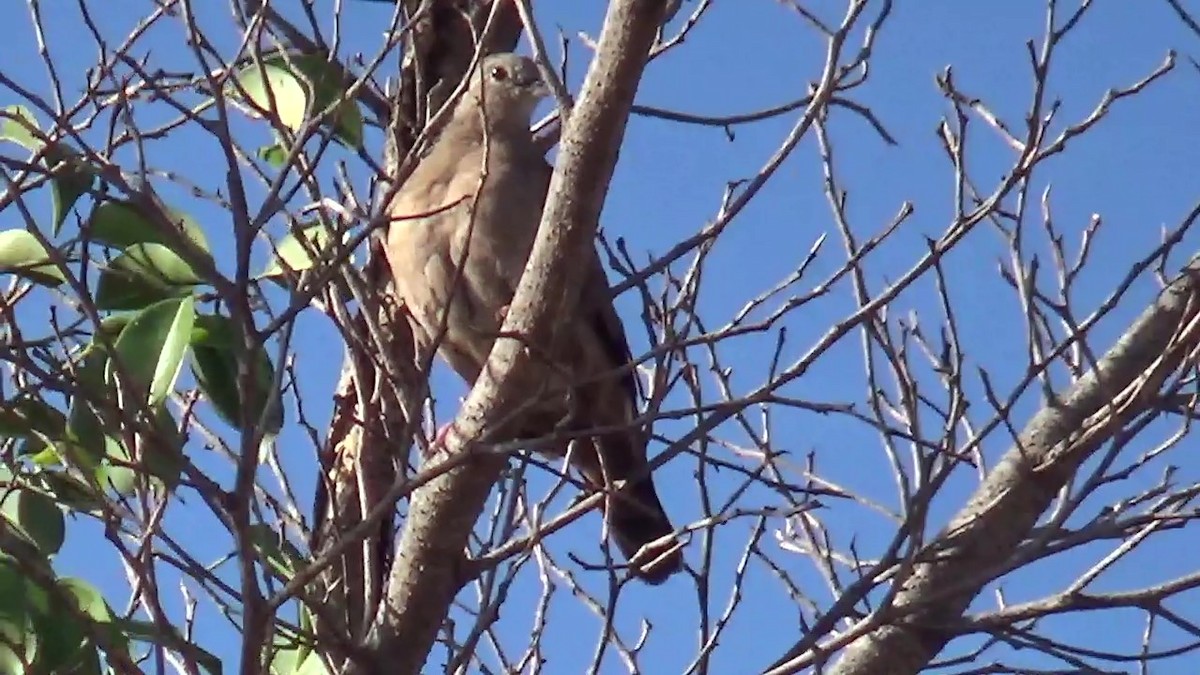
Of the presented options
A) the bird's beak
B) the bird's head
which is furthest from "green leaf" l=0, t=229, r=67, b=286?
the bird's beak

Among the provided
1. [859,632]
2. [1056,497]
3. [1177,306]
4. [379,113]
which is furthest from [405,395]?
[1177,306]

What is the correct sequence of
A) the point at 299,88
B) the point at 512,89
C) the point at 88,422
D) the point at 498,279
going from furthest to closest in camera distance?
the point at 512,89, the point at 498,279, the point at 299,88, the point at 88,422

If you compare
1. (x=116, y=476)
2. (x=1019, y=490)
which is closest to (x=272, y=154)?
(x=116, y=476)

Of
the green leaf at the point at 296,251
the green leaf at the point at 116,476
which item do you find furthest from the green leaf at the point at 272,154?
the green leaf at the point at 116,476

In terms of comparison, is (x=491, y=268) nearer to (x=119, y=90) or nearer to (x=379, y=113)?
(x=379, y=113)

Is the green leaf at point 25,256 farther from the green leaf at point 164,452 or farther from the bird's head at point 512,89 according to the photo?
the bird's head at point 512,89

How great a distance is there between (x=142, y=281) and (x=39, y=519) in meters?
0.42

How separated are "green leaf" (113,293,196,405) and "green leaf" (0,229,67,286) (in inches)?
9.7

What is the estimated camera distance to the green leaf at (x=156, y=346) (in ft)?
7.82

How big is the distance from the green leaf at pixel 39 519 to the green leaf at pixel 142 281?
33 centimetres

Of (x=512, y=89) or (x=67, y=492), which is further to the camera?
(x=512, y=89)

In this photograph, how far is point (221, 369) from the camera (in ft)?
8.80

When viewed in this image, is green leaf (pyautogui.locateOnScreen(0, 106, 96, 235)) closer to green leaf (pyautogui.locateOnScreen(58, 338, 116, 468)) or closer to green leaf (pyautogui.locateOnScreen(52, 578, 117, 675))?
green leaf (pyautogui.locateOnScreen(58, 338, 116, 468))

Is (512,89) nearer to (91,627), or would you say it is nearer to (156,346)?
(156,346)
